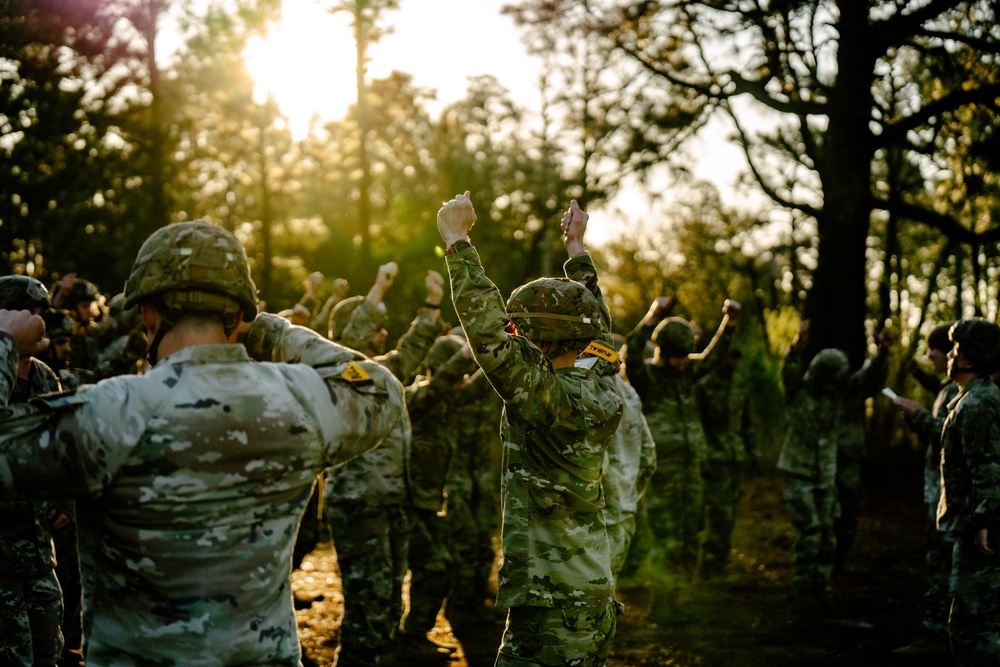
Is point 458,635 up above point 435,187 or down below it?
below

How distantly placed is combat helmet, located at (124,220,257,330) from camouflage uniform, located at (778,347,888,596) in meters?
8.30

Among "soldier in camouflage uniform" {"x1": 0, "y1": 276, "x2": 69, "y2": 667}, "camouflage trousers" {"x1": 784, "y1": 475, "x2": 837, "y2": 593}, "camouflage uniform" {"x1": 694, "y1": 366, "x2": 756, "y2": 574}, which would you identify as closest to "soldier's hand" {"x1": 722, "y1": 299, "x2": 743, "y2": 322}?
"camouflage trousers" {"x1": 784, "y1": 475, "x2": 837, "y2": 593}

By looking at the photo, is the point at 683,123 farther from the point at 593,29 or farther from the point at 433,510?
the point at 433,510

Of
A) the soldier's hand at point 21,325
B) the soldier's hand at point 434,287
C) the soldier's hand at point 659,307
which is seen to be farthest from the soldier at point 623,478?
the soldier's hand at point 21,325

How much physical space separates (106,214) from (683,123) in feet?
69.0

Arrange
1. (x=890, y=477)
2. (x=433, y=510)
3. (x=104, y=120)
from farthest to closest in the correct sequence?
1. (x=104, y=120)
2. (x=890, y=477)
3. (x=433, y=510)

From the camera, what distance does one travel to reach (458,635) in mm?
8609

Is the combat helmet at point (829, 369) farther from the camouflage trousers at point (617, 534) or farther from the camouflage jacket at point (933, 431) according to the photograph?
the camouflage trousers at point (617, 534)

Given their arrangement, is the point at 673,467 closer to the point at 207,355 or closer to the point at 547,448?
the point at 547,448

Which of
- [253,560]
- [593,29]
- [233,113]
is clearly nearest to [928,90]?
[593,29]

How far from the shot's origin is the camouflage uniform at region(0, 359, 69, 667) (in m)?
4.61

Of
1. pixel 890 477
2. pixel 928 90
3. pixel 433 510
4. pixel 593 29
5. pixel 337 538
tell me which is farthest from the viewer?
pixel 928 90

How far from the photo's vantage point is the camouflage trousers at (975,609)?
588 centimetres

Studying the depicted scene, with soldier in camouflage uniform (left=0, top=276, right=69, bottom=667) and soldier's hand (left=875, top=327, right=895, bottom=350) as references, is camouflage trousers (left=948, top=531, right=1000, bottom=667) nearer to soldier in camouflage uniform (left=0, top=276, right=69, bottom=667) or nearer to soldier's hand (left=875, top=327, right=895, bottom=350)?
soldier's hand (left=875, top=327, right=895, bottom=350)
